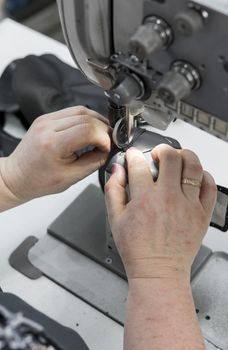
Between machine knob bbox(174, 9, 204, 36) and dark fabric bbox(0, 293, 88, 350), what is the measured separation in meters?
0.40

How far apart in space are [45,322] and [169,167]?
28 cm

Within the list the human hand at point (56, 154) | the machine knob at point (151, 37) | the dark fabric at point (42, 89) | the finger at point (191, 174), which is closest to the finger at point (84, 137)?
the human hand at point (56, 154)

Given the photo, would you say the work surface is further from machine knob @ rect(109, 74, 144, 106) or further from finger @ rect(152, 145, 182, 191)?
machine knob @ rect(109, 74, 144, 106)

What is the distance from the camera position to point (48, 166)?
1.05m

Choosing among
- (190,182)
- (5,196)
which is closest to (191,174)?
(190,182)

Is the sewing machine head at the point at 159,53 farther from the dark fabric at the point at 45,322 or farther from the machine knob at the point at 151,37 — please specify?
the dark fabric at the point at 45,322

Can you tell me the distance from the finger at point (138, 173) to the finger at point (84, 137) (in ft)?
0.17

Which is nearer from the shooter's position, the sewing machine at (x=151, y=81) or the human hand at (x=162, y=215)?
the sewing machine at (x=151, y=81)

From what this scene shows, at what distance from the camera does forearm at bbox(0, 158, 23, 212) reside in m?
1.12

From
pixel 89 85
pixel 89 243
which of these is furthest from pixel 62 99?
pixel 89 243

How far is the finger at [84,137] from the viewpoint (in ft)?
3.26

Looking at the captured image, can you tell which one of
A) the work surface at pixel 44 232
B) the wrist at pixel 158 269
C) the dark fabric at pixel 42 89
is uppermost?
the wrist at pixel 158 269

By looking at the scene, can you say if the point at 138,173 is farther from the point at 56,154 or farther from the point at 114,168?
the point at 56,154

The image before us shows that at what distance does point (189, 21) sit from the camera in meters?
0.73
